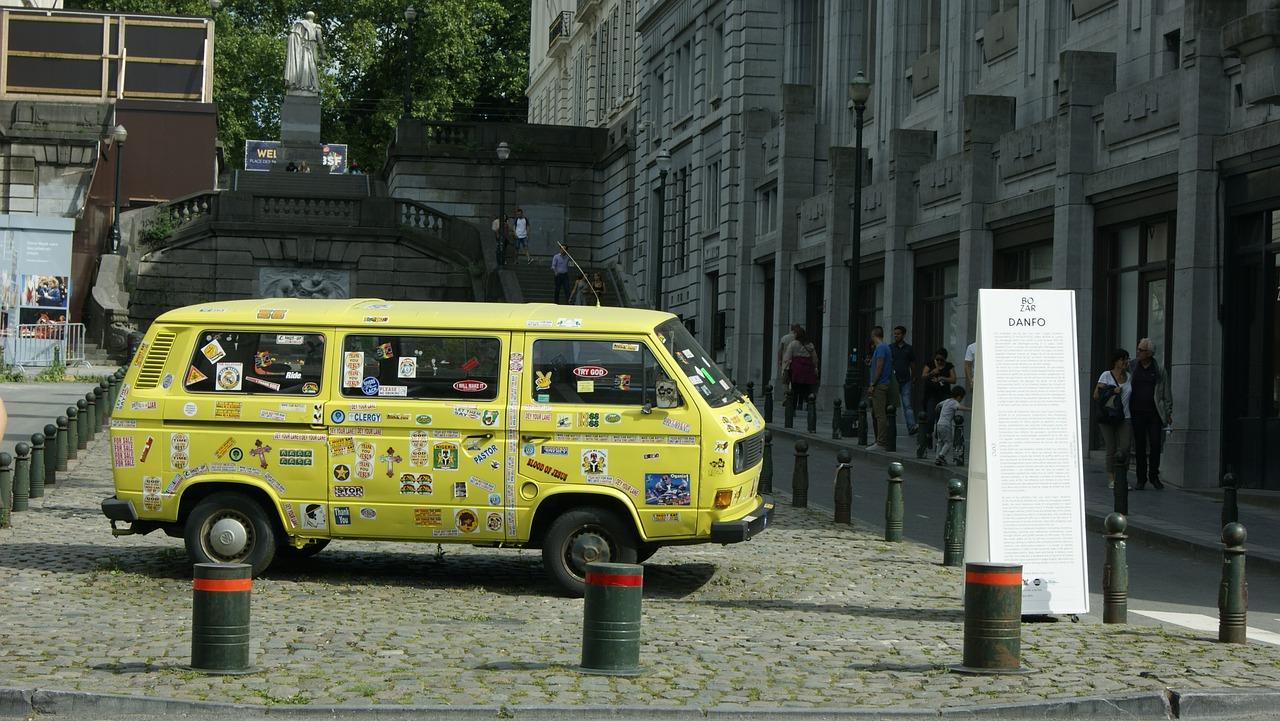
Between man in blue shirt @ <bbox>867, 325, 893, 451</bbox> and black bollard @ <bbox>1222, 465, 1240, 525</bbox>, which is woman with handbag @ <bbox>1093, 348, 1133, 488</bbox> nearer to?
black bollard @ <bbox>1222, 465, 1240, 525</bbox>

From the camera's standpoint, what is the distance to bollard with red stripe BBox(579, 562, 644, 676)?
857 cm

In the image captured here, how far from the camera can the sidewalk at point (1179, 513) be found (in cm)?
1472

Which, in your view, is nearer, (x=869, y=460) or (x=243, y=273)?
(x=869, y=460)

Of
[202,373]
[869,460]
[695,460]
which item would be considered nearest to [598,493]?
[695,460]

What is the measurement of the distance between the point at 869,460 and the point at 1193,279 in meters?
6.08

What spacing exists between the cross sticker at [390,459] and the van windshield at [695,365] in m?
2.10

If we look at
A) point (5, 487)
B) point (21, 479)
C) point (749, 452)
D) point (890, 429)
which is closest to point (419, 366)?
point (749, 452)

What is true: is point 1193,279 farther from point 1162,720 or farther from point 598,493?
point 1162,720

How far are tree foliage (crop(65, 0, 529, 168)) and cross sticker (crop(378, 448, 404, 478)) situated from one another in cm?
6603

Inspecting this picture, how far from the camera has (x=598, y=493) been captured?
11477 millimetres

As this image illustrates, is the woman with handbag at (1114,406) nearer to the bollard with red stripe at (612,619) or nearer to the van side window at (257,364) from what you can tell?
the van side window at (257,364)

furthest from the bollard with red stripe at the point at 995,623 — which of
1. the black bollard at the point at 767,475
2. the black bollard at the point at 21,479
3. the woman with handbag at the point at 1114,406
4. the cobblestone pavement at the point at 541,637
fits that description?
the woman with handbag at the point at 1114,406

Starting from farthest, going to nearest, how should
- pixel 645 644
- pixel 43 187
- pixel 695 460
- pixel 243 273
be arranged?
pixel 43 187 < pixel 243 273 < pixel 695 460 < pixel 645 644

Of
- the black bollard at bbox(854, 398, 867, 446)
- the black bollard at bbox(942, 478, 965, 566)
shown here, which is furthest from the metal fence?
the black bollard at bbox(942, 478, 965, 566)
